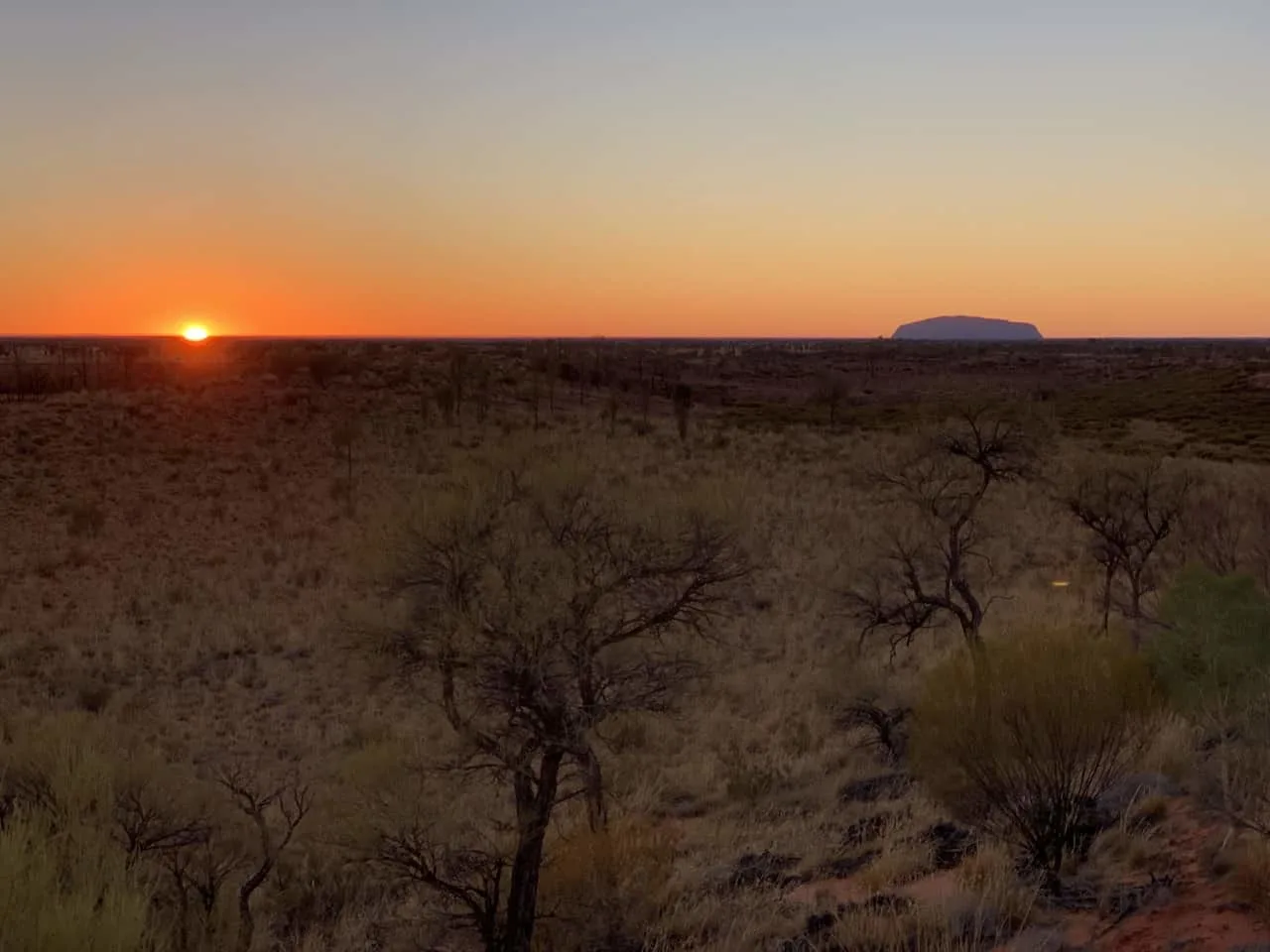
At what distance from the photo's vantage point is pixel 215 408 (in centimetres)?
4066

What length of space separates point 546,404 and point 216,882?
4111 centimetres

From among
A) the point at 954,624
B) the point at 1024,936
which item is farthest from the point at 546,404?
the point at 1024,936

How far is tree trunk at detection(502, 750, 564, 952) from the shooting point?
7793 millimetres

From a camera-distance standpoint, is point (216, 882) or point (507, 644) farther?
point (216, 882)

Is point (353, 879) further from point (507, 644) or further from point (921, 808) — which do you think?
point (921, 808)

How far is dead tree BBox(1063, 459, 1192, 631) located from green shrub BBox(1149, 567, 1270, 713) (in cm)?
618

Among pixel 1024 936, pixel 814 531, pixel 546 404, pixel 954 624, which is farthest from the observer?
pixel 546 404

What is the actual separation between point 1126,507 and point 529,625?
13323 mm

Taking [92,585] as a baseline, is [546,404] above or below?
above

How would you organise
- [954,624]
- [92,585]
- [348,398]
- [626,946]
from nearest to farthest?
[626,946]
[954,624]
[92,585]
[348,398]

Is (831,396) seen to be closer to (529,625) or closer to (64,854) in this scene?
(529,625)

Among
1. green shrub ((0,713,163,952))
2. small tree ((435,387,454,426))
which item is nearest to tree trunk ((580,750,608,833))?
green shrub ((0,713,163,952))

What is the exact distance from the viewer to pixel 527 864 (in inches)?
311

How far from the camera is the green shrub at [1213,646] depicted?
8641 mm
